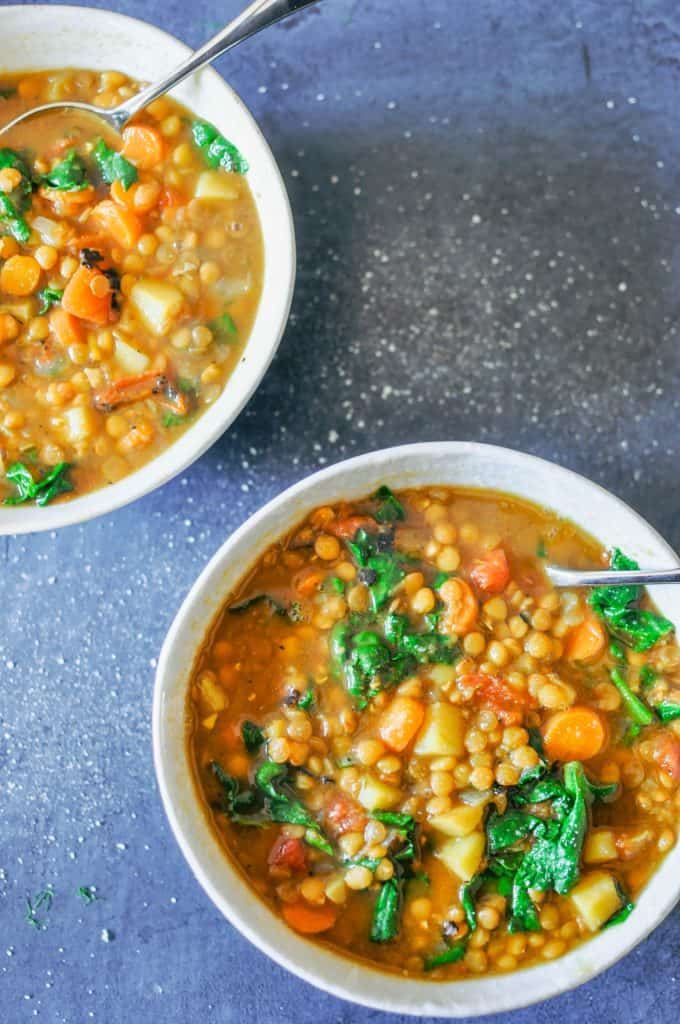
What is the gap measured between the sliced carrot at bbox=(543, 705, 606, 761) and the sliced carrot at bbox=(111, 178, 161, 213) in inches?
82.7

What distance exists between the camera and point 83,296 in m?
3.40

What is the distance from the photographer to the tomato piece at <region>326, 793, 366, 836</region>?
10.6 ft

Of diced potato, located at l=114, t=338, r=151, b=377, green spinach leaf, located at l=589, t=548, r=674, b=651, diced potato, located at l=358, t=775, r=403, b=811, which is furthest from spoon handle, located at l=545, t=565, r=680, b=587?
diced potato, located at l=114, t=338, r=151, b=377

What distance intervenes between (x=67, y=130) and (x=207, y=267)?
67 cm

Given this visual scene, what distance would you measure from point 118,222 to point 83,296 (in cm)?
28

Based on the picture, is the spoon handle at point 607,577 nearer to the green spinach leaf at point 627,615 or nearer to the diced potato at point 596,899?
the green spinach leaf at point 627,615

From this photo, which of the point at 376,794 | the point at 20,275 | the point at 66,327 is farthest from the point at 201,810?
the point at 20,275

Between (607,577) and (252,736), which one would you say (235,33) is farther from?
(252,736)

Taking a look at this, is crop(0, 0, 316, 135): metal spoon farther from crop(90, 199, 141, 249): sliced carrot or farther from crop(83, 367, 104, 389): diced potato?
crop(83, 367, 104, 389): diced potato

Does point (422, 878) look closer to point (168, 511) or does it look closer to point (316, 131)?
point (168, 511)

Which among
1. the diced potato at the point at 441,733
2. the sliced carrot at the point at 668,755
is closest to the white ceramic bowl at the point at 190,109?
the diced potato at the point at 441,733

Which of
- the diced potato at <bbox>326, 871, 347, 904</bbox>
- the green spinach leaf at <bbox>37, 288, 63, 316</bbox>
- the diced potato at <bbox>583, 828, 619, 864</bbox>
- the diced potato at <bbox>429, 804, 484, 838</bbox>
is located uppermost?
the green spinach leaf at <bbox>37, 288, 63, 316</bbox>

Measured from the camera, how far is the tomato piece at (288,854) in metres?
3.25

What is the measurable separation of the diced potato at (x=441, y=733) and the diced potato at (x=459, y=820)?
0.17 metres
